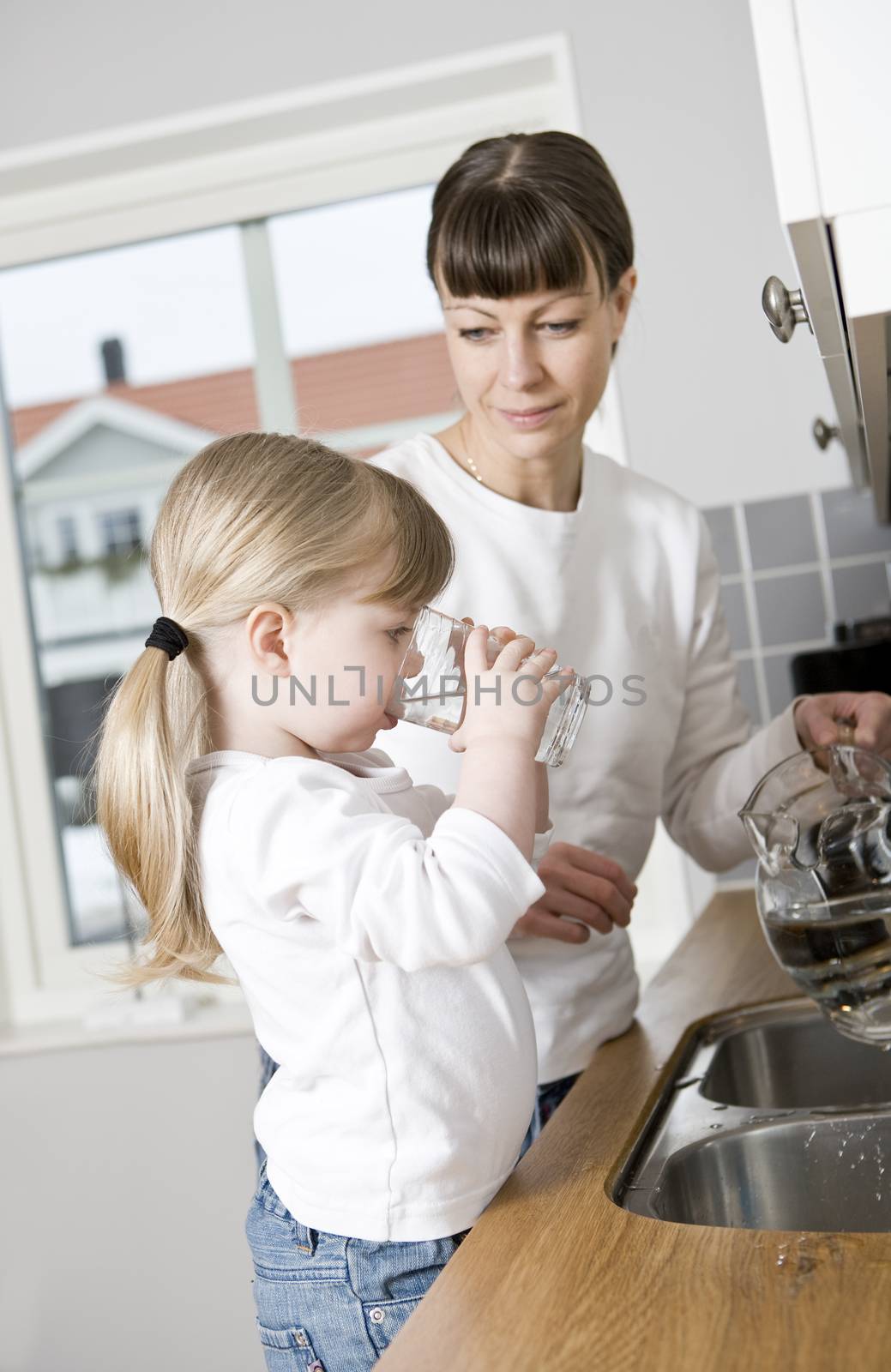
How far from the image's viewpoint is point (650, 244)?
2.36 metres

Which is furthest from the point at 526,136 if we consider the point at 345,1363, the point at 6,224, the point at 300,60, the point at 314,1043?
the point at 6,224

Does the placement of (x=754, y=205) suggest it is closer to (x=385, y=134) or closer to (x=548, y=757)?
(x=385, y=134)

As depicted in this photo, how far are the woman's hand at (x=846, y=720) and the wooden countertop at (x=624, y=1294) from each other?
16.7 inches

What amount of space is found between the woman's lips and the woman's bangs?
0.10 m

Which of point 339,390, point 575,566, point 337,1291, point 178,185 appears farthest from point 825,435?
point 178,185

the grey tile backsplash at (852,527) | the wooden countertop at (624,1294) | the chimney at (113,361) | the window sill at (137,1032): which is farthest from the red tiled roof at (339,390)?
the wooden countertop at (624,1294)

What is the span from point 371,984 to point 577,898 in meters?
0.31

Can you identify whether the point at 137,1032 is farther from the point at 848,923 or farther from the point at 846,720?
the point at 848,923

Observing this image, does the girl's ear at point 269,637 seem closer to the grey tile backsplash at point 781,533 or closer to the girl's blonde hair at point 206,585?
the girl's blonde hair at point 206,585

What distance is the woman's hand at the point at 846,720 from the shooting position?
116 centimetres

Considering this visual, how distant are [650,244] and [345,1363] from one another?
1.97 metres

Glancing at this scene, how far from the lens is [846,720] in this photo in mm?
1208

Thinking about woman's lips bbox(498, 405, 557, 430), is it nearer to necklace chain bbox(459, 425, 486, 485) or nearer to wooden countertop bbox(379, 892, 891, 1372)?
necklace chain bbox(459, 425, 486, 485)

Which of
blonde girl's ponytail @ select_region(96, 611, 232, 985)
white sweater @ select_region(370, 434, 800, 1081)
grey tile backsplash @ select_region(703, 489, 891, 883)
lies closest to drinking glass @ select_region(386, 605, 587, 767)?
blonde girl's ponytail @ select_region(96, 611, 232, 985)
